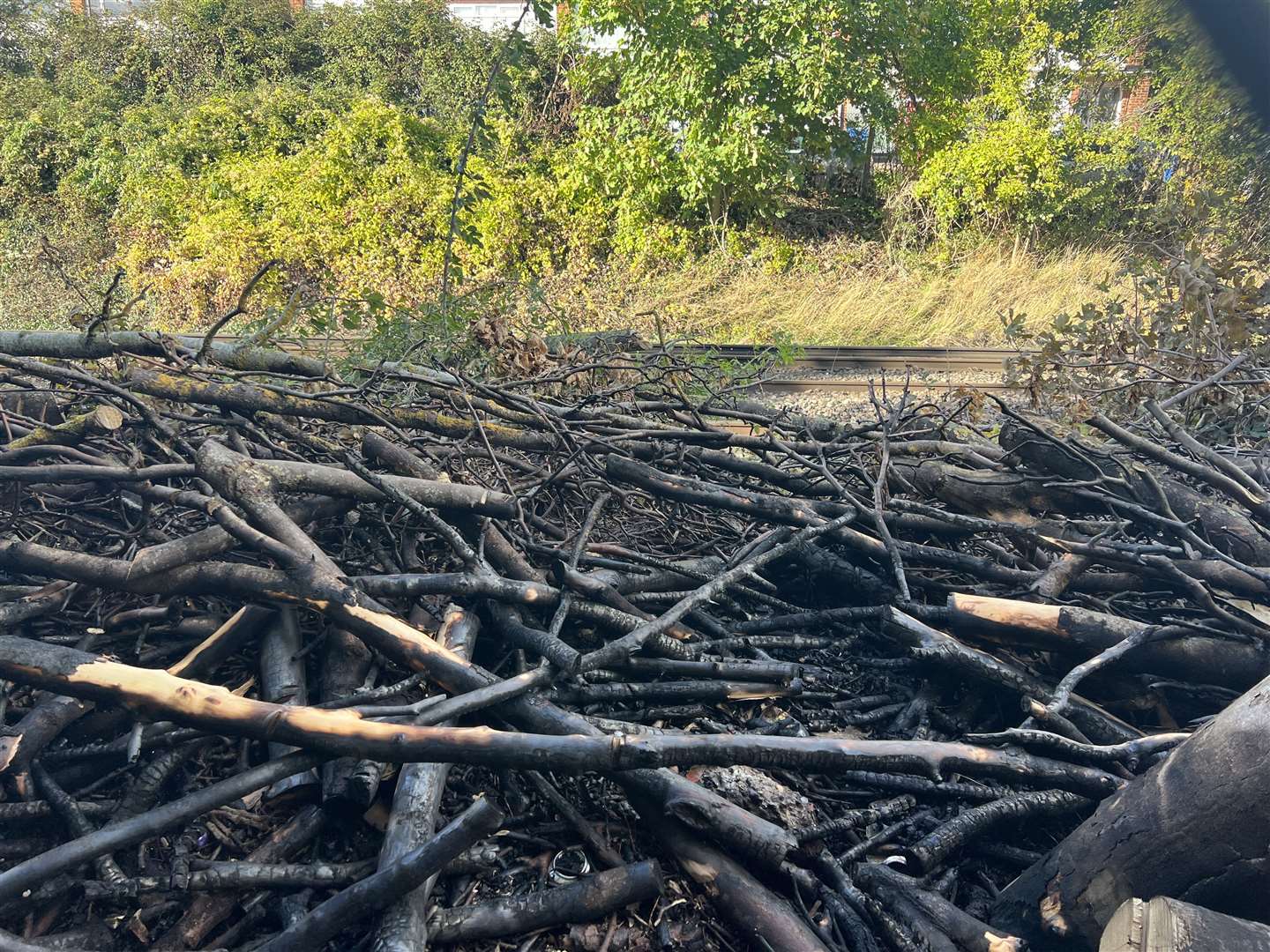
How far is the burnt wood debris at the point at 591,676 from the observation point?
201 centimetres

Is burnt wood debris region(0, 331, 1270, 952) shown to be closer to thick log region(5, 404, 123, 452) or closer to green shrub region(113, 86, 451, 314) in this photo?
thick log region(5, 404, 123, 452)

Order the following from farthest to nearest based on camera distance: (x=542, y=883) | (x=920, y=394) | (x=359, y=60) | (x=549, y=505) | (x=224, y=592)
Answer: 1. (x=359, y=60)
2. (x=920, y=394)
3. (x=549, y=505)
4. (x=224, y=592)
5. (x=542, y=883)

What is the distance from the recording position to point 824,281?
15.7 metres

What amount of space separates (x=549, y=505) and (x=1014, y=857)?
237 centimetres

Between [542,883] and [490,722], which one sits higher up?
[490,722]

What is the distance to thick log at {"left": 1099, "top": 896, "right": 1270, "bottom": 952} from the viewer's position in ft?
4.82

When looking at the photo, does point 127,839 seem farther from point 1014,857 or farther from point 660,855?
point 1014,857

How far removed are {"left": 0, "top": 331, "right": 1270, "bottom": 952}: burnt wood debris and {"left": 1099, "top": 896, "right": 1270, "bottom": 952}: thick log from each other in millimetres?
18

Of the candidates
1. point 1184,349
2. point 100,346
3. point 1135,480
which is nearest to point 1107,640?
point 1135,480

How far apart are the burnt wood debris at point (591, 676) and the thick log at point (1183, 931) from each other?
0.7 inches

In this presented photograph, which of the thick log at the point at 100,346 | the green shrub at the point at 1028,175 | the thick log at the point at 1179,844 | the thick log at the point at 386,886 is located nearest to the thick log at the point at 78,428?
the thick log at the point at 100,346

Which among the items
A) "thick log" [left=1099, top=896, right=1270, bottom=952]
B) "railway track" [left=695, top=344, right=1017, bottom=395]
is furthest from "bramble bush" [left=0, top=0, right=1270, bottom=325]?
"thick log" [left=1099, top=896, right=1270, bottom=952]

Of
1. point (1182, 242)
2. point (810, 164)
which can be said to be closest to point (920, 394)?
point (1182, 242)

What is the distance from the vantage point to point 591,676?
2748mm
